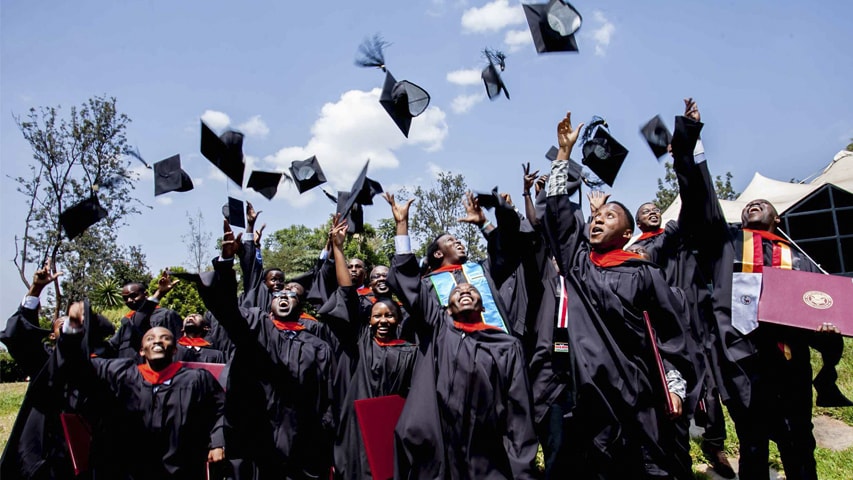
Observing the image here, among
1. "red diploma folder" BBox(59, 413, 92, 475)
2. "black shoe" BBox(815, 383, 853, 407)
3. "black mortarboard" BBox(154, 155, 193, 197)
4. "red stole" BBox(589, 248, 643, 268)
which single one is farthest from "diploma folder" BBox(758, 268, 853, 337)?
"black mortarboard" BBox(154, 155, 193, 197)

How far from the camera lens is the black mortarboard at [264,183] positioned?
7270 millimetres

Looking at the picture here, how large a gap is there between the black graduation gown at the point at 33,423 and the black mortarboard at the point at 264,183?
10.1 feet

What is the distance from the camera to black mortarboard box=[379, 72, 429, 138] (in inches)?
237

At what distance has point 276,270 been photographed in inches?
271

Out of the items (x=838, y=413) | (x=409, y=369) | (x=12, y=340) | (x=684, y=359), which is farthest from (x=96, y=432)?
(x=838, y=413)

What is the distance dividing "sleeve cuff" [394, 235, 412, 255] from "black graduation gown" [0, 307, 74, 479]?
262 cm

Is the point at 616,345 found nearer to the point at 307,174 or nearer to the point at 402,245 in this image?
the point at 402,245

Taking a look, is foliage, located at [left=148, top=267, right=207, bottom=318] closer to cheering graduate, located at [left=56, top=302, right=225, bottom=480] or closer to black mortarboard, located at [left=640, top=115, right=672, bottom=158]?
cheering graduate, located at [left=56, top=302, right=225, bottom=480]

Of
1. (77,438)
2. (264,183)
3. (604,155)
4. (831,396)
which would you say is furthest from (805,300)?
(264,183)

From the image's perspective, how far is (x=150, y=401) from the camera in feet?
13.7

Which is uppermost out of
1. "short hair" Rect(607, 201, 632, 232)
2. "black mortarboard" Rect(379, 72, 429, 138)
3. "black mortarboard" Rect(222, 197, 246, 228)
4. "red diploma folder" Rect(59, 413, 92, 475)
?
"black mortarboard" Rect(379, 72, 429, 138)

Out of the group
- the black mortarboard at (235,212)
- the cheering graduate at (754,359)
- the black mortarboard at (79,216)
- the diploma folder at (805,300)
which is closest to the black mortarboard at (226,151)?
the black mortarboard at (235,212)

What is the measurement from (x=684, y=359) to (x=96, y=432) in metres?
3.86

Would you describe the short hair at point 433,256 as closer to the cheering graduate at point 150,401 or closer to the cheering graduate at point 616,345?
the cheering graduate at point 616,345
